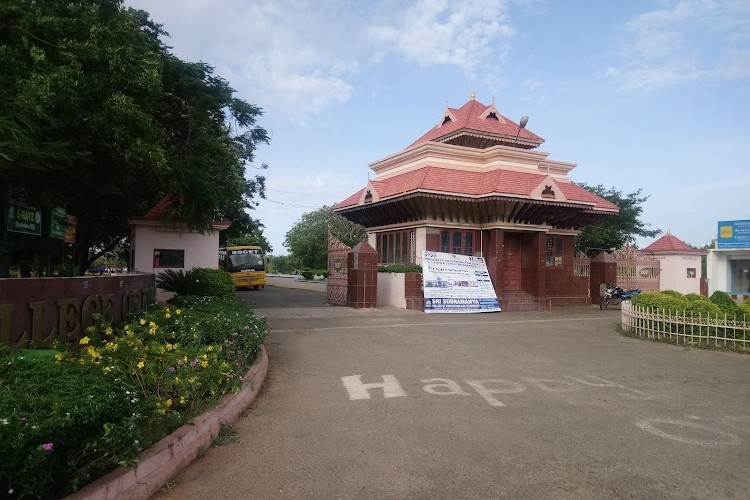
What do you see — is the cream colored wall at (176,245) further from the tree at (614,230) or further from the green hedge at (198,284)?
the tree at (614,230)

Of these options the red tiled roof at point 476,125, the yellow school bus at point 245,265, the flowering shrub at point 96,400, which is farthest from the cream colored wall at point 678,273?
the flowering shrub at point 96,400

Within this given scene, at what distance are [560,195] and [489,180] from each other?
2.63 metres

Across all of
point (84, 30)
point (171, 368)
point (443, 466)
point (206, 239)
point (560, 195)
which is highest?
point (84, 30)

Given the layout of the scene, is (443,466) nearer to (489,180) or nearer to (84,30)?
(84,30)

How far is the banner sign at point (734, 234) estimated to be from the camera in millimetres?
15961

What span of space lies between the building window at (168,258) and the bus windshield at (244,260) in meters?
15.8

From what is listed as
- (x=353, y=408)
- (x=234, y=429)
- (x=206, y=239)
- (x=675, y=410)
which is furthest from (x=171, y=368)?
(x=206, y=239)

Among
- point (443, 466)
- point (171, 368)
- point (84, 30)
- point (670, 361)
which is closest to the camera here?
point (443, 466)

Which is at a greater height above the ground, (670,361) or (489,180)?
(489,180)

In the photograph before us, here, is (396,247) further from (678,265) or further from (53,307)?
(678,265)

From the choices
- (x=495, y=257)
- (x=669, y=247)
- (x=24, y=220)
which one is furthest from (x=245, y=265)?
(x=669, y=247)

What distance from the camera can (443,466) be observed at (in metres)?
4.27

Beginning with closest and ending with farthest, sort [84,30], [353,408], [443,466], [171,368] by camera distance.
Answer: [443,466] → [171,368] → [353,408] → [84,30]

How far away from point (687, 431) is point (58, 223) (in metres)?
12.7
